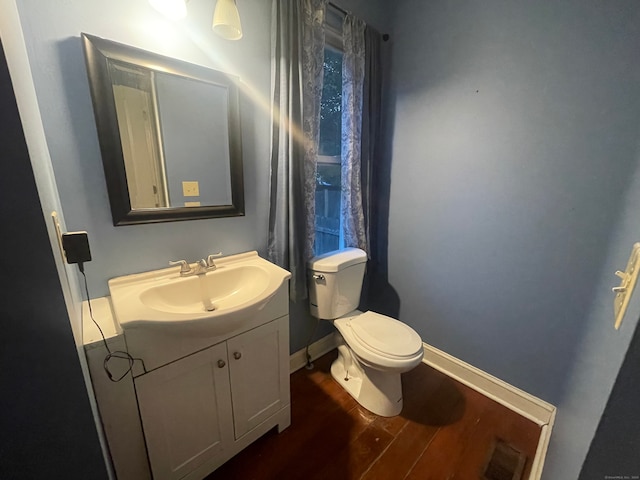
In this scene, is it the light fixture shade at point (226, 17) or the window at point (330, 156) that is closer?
the light fixture shade at point (226, 17)

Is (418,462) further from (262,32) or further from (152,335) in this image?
(262,32)

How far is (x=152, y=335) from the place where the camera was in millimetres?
855

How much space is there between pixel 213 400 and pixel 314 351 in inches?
36.6

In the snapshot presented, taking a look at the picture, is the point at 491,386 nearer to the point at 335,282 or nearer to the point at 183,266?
the point at 335,282

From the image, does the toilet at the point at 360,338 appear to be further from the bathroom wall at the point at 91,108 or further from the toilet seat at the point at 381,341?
the bathroom wall at the point at 91,108

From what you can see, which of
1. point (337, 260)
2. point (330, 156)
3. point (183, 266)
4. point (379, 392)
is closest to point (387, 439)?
point (379, 392)

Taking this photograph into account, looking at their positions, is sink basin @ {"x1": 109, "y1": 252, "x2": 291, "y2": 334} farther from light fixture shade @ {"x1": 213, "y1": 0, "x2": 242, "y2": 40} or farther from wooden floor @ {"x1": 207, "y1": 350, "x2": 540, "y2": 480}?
light fixture shade @ {"x1": 213, "y1": 0, "x2": 242, "y2": 40}

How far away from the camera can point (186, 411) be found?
3.23ft

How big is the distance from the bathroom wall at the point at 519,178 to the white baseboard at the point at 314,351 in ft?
2.19

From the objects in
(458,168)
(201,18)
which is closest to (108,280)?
(201,18)

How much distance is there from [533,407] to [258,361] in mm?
1533

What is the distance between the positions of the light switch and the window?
30.1 inches

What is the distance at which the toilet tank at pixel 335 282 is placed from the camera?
152cm

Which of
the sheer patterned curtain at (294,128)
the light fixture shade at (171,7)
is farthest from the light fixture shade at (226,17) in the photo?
the sheer patterned curtain at (294,128)
